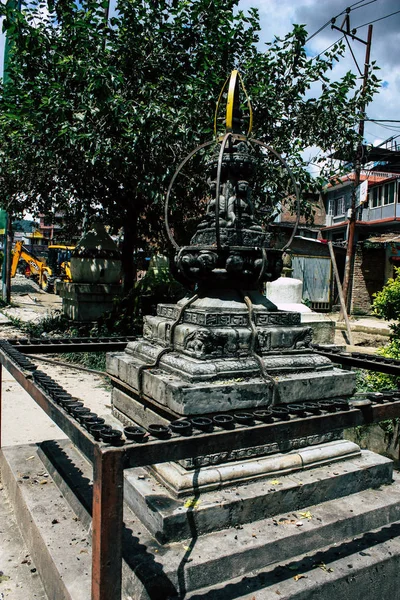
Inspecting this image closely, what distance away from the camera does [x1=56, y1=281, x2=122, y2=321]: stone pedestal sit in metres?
10.5

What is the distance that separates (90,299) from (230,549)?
8.59 m

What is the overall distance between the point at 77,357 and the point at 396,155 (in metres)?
19.6

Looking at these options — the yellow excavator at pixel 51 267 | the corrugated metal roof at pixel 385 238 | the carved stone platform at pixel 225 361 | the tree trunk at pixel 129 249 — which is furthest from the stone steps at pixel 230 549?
the yellow excavator at pixel 51 267

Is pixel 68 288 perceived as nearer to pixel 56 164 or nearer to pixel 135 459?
pixel 56 164

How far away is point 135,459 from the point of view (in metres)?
1.77

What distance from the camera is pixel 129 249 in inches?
430

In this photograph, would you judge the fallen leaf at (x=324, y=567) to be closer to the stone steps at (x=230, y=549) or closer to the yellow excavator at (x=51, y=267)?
the stone steps at (x=230, y=549)

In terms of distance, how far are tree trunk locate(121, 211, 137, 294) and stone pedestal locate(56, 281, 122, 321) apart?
10.7 inches

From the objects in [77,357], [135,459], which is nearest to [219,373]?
[135,459]

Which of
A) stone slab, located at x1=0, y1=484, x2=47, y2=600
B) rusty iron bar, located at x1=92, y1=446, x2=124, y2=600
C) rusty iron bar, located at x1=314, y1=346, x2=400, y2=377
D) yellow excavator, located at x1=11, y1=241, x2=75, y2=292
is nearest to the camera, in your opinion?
rusty iron bar, located at x1=92, y1=446, x2=124, y2=600

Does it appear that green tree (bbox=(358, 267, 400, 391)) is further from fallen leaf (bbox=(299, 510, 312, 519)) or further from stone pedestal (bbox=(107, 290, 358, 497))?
fallen leaf (bbox=(299, 510, 312, 519))

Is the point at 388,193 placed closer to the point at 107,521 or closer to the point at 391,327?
the point at 391,327

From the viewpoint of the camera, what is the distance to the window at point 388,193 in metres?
24.9

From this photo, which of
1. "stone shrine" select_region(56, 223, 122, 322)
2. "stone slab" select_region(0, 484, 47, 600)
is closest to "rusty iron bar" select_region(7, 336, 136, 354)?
"stone slab" select_region(0, 484, 47, 600)
